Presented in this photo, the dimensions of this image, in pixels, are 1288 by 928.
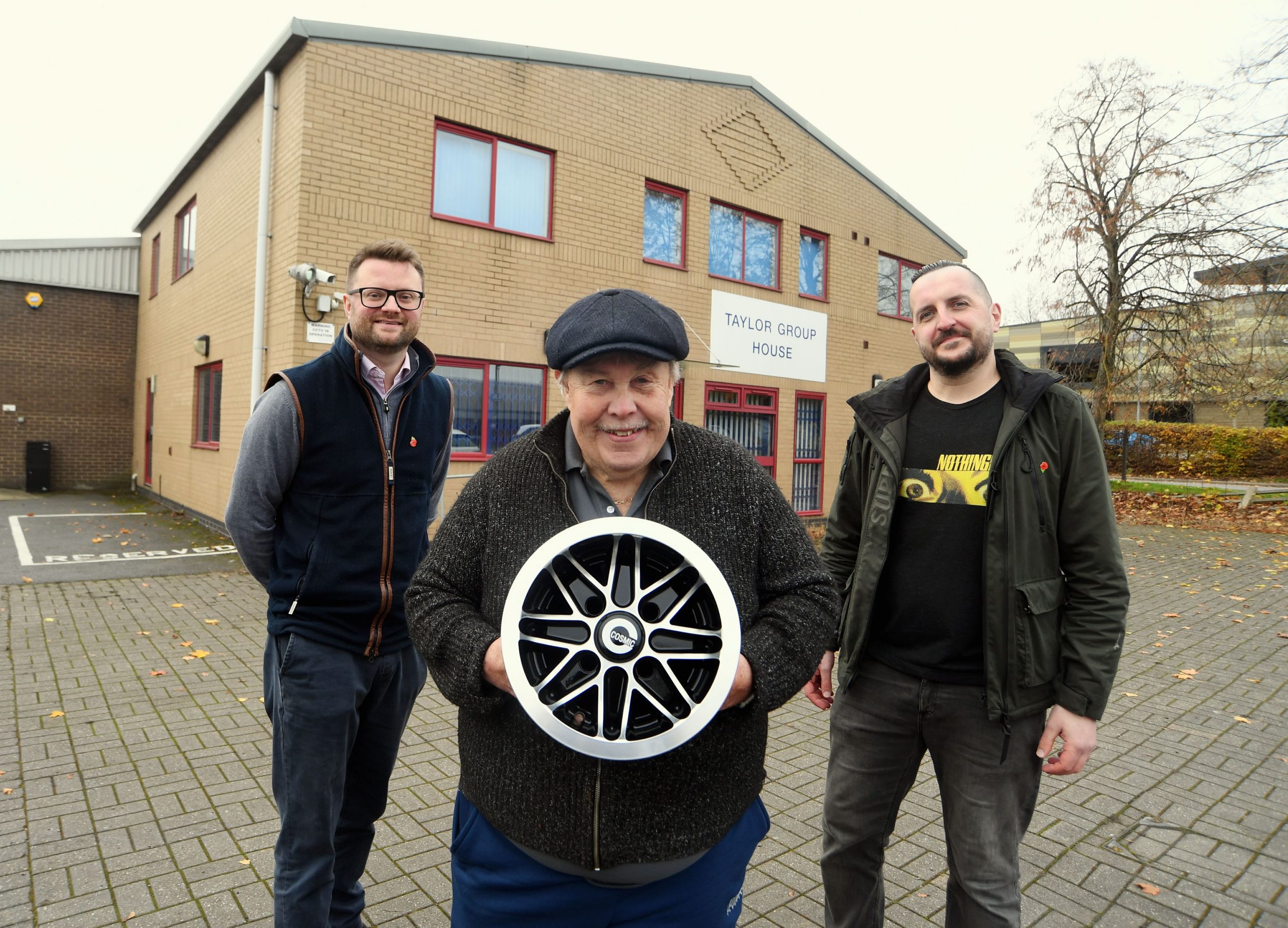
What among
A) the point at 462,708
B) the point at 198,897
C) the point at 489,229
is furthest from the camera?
the point at 489,229

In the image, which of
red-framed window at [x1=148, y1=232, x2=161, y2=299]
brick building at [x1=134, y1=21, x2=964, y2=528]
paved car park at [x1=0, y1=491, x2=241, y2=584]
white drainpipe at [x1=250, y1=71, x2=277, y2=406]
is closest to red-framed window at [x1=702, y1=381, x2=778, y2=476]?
brick building at [x1=134, y1=21, x2=964, y2=528]

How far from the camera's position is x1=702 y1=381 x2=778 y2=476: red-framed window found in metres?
13.3

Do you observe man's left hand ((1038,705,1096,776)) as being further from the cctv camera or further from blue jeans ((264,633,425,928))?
the cctv camera

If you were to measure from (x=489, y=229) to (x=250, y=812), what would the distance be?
850 cm

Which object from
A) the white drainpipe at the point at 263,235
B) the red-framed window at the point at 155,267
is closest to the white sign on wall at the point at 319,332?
the white drainpipe at the point at 263,235

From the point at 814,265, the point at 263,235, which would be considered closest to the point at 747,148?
the point at 814,265

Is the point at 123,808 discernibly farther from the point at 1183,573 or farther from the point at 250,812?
the point at 1183,573

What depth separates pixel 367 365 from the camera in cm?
257

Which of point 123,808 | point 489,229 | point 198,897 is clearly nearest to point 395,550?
point 198,897

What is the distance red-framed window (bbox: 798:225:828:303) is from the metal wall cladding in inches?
635

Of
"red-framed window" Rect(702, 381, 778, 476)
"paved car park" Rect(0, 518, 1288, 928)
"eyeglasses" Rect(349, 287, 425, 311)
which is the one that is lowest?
"paved car park" Rect(0, 518, 1288, 928)

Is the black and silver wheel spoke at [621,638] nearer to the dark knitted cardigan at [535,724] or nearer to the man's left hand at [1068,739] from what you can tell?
the dark knitted cardigan at [535,724]

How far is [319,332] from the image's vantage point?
372 inches

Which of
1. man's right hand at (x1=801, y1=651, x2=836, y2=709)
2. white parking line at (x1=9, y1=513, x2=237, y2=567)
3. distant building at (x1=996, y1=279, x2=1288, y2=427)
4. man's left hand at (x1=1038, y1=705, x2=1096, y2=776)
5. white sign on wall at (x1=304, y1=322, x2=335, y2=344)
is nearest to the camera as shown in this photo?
man's left hand at (x1=1038, y1=705, x2=1096, y2=776)
